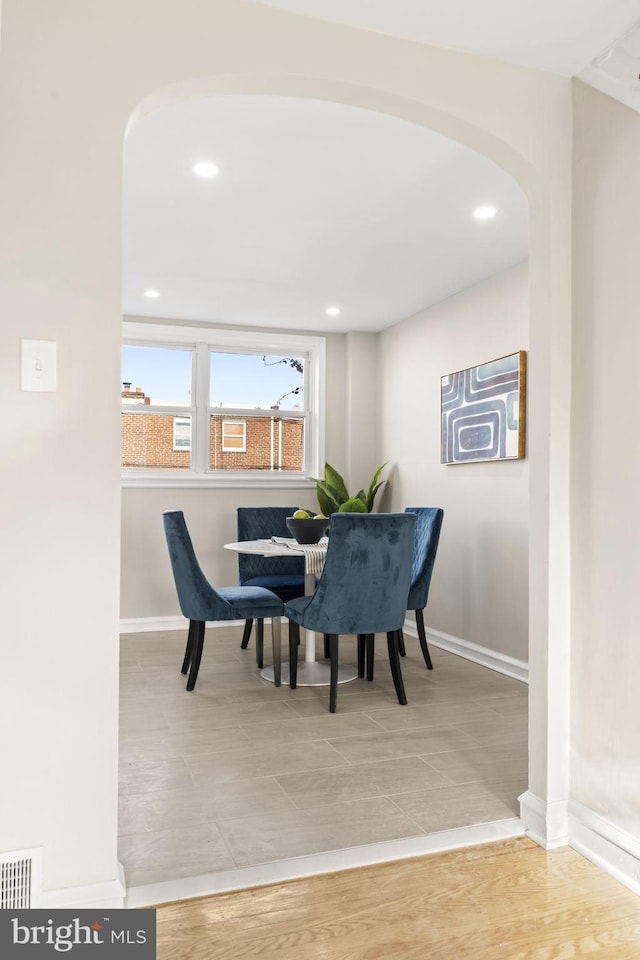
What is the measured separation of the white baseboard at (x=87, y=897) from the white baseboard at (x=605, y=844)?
4.29 ft

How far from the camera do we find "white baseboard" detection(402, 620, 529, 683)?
4.14 meters

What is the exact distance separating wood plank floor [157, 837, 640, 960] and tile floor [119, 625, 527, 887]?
0.19 m

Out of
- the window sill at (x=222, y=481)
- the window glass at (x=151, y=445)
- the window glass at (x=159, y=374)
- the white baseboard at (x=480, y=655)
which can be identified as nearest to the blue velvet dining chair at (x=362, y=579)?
the white baseboard at (x=480, y=655)

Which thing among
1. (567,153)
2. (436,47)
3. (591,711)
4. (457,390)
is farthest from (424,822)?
(457,390)

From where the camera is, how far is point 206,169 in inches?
119

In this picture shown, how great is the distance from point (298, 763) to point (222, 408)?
3.53 meters

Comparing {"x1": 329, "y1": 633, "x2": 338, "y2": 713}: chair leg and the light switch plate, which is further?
{"x1": 329, "y1": 633, "x2": 338, "y2": 713}: chair leg

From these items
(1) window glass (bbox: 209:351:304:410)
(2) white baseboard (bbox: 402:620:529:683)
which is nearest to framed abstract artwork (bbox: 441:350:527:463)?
(2) white baseboard (bbox: 402:620:529:683)

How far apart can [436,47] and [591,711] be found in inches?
78.7

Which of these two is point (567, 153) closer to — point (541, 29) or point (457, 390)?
point (541, 29)

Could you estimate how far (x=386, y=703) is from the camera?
3617 millimetres

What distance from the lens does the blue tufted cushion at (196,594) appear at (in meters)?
3.78

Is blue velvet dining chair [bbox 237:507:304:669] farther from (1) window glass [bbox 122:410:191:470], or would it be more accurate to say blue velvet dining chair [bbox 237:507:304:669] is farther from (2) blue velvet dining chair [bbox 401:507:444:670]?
(2) blue velvet dining chair [bbox 401:507:444:670]

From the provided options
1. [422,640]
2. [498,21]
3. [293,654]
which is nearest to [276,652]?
[293,654]
